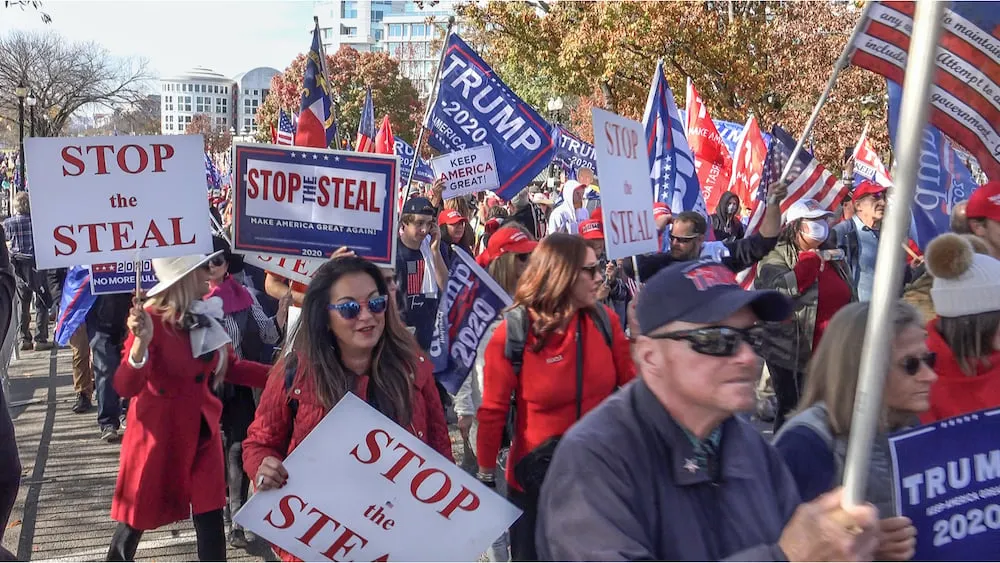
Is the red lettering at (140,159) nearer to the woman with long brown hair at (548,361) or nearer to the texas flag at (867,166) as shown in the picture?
the woman with long brown hair at (548,361)

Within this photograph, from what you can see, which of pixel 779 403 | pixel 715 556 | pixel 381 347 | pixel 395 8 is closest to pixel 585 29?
pixel 779 403

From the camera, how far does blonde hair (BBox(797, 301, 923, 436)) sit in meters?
2.70

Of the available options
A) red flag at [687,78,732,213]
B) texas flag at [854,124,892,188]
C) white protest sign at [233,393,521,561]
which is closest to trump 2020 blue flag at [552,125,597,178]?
red flag at [687,78,732,213]

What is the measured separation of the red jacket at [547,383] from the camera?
13.3ft

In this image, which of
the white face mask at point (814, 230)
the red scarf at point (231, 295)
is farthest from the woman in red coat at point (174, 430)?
the white face mask at point (814, 230)

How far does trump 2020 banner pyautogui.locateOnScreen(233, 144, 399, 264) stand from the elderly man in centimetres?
291

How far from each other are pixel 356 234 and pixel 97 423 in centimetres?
475

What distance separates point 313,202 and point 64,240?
44.7 inches

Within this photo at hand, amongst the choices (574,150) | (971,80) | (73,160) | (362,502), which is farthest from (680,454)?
(574,150)

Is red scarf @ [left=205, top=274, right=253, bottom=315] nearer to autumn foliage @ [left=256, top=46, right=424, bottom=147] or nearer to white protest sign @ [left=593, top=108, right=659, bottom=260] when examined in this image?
white protest sign @ [left=593, top=108, right=659, bottom=260]

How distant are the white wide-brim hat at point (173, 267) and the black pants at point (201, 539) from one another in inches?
40.1

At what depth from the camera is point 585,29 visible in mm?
21734

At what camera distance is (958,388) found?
138 inches

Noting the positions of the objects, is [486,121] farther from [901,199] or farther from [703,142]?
[901,199]
